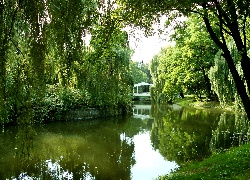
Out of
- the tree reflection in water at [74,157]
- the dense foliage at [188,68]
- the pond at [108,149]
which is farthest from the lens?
the dense foliage at [188,68]

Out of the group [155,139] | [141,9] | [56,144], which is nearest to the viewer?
[141,9]

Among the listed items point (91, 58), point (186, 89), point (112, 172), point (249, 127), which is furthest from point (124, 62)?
point (186, 89)

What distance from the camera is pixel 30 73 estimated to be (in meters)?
→ 3.39

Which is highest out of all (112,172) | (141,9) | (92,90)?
(141,9)

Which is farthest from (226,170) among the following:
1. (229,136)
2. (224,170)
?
(229,136)

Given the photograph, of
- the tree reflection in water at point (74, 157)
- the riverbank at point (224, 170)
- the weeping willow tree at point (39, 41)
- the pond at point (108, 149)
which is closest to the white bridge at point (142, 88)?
the pond at point (108, 149)

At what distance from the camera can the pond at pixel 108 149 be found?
840 cm

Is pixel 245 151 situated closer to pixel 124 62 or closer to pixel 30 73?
pixel 30 73

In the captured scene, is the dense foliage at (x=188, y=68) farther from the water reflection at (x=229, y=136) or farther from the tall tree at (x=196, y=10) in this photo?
the tall tree at (x=196, y=10)

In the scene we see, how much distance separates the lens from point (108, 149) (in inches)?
A: 456

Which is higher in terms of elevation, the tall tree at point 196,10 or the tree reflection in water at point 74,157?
the tall tree at point 196,10

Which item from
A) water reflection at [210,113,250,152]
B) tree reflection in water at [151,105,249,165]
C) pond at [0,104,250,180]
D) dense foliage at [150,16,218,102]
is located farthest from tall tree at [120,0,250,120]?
dense foliage at [150,16,218,102]

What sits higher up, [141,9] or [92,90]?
[141,9]

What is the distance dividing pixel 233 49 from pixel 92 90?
9717 millimetres
